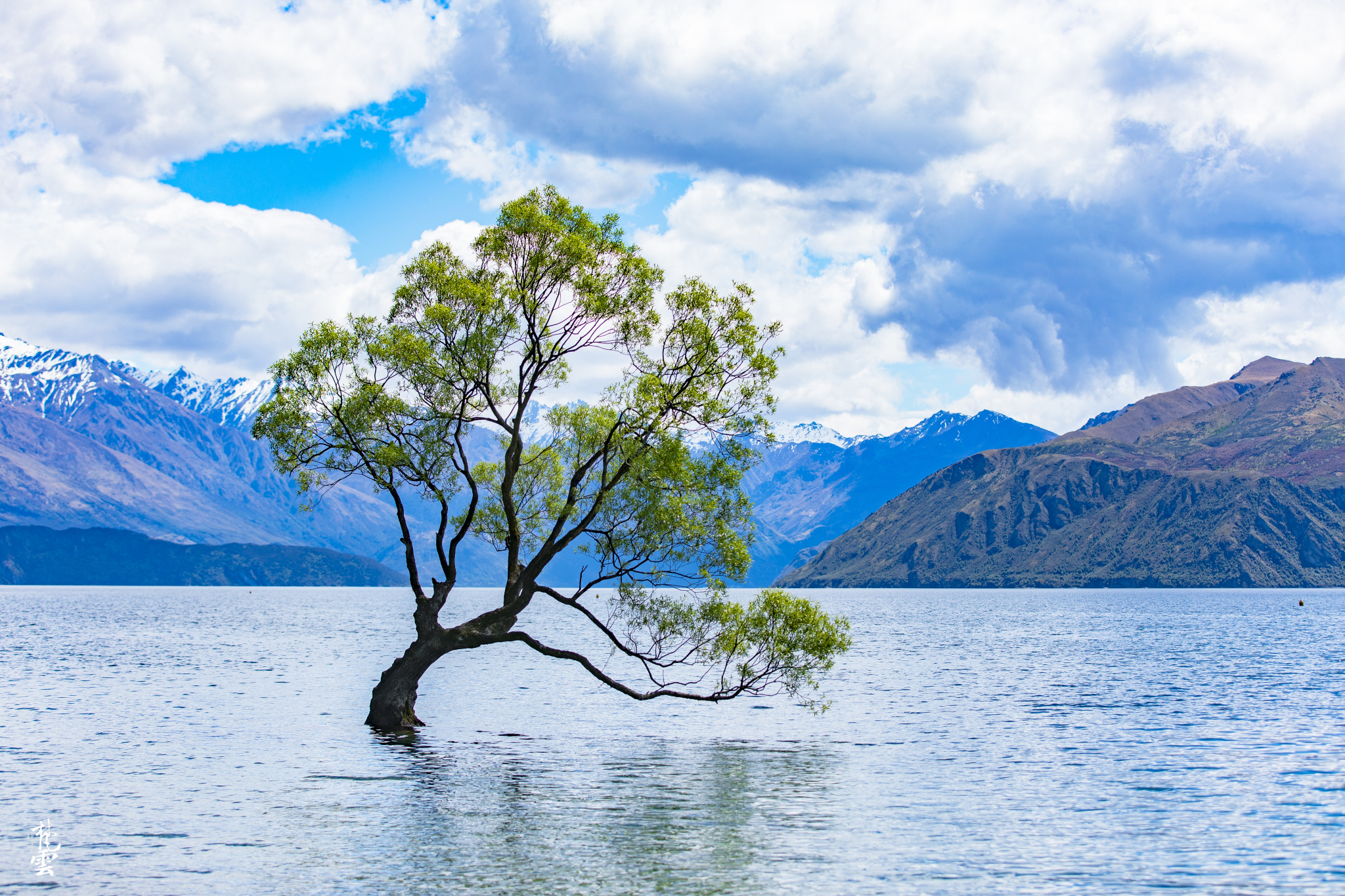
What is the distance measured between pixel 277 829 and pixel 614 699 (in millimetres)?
46542

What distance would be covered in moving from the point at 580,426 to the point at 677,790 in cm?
1873

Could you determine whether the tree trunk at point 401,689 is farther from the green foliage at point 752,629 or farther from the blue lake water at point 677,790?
the green foliage at point 752,629

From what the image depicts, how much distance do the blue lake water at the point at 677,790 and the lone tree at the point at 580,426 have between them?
255 inches

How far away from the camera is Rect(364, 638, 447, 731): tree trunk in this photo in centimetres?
5176

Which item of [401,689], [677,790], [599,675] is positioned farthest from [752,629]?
[401,689]

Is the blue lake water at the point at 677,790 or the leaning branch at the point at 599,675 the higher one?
the leaning branch at the point at 599,675

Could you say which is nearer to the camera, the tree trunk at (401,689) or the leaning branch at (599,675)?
the leaning branch at (599,675)

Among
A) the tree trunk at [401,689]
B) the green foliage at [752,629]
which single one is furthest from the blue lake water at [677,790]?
the green foliage at [752,629]

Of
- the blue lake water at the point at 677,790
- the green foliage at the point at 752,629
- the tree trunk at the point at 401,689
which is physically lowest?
the blue lake water at the point at 677,790

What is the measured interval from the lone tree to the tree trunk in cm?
30

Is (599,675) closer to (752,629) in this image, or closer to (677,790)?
(752,629)

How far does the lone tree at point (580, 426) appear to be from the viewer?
47.6 meters

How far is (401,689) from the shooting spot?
5388cm

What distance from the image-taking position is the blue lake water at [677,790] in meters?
30.2
